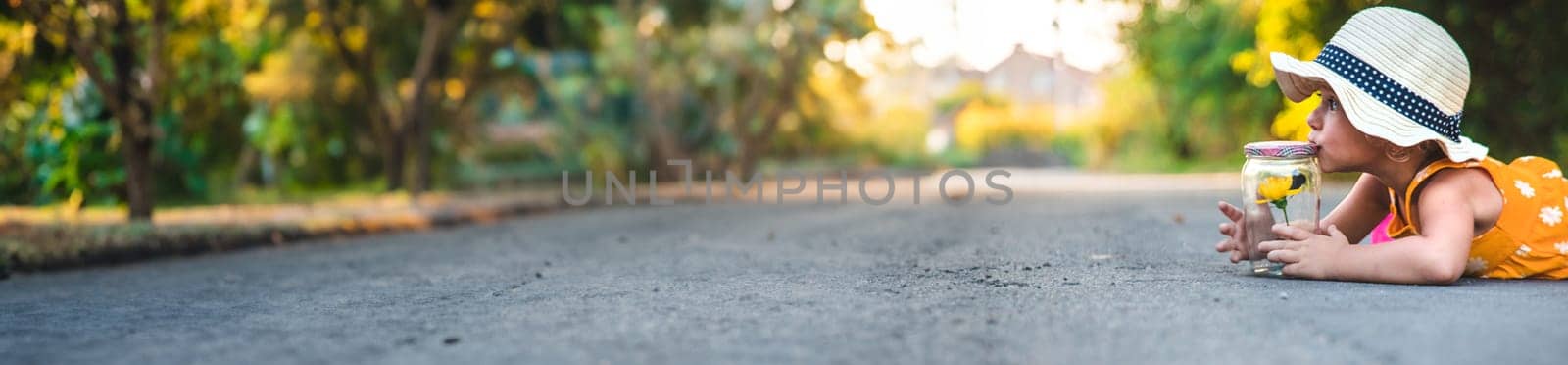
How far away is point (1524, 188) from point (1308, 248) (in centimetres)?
73

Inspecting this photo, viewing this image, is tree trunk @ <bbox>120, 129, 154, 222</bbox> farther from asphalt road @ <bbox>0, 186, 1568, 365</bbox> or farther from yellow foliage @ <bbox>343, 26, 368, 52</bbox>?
yellow foliage @ <bbox>343, 26, 368, 52</bbox>

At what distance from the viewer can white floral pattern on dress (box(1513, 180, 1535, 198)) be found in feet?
13.6

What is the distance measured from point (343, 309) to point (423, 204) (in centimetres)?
1050

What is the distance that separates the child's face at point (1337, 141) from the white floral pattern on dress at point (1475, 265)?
531 mm

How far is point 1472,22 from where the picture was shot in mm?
11891

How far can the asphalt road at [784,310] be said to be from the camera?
309 cm

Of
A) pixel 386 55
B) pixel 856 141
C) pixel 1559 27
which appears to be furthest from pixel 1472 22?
pixel 856 141

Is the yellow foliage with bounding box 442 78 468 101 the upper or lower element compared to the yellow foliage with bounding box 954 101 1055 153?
upper

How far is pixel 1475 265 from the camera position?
4.30 meters

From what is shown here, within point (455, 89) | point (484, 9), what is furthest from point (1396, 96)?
point (455, 89)

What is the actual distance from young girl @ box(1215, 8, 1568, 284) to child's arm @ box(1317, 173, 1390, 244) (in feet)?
0.70

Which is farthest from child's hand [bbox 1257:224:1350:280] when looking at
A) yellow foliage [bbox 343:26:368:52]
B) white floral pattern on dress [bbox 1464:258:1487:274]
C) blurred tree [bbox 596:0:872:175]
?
yellow foliage [bbox 343:26:368:52]

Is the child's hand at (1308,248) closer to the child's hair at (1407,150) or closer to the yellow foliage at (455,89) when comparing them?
the child's hair at (1407,150)

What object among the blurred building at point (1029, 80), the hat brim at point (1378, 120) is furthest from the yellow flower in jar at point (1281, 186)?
the blurred building at point (1029, 80)
